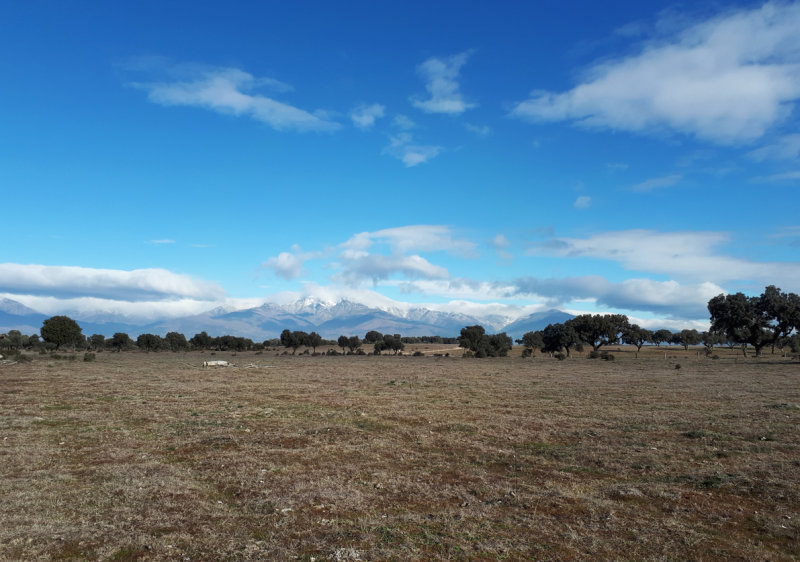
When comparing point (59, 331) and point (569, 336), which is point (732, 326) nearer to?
point (569, 336)

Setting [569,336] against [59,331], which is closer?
[59,331]

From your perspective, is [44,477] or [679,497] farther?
[44,477]

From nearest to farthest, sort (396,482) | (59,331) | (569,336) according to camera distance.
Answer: (396,482) < (59,331) < (569,336)

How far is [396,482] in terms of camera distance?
12.4m

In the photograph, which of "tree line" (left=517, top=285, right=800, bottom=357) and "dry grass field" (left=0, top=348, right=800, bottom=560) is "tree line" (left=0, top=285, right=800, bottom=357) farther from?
"dry grass field" (left=0, top=348, right=800, bottom=560)

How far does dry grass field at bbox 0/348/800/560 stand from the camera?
8.49m

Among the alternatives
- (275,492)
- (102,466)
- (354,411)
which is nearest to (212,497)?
(275,492)

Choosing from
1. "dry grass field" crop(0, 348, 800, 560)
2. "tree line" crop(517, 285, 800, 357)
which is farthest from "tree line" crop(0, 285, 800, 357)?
"dry grass field" crop(0, 348, 800, 560)

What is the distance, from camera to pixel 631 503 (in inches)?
426

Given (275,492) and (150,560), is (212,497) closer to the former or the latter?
(275,492)

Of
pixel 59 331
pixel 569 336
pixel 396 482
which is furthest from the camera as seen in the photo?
pixel 569 336

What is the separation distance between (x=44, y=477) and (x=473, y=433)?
14102mm

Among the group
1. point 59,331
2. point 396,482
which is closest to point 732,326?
point 396,482

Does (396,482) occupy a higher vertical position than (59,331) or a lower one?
lower
